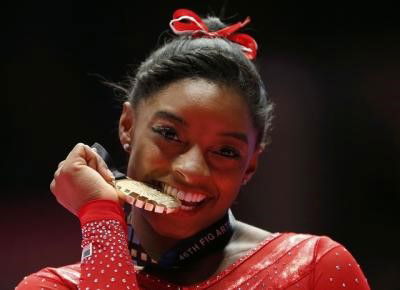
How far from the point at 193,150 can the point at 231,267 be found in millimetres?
234

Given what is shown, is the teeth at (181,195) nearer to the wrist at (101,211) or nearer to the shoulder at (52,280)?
the wrist at (101,211)

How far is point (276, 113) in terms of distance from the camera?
217 centimetres

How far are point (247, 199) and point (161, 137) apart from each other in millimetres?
986

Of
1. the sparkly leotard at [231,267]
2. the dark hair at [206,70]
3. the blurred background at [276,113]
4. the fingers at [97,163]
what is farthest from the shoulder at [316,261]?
the blurred background at [276,113]

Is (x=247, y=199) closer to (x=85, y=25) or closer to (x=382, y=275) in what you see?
(x=382, y=275)

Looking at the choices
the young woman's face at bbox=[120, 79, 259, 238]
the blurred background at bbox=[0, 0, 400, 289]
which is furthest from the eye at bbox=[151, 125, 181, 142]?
the blurred background at bbox=[0, 0, 400, 289]

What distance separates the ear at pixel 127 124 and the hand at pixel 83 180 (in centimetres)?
17

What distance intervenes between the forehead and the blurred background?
0.85 meters

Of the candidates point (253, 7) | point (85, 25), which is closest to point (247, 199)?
point (253, 7)

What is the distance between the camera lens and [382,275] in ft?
6.49

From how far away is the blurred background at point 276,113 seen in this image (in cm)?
205

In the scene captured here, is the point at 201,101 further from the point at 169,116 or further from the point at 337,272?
the point at 337,272

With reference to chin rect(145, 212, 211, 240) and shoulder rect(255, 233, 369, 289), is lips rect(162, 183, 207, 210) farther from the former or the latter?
shoulder rect(255, 233, 369, 289)

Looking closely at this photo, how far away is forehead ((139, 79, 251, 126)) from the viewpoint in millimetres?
1178
